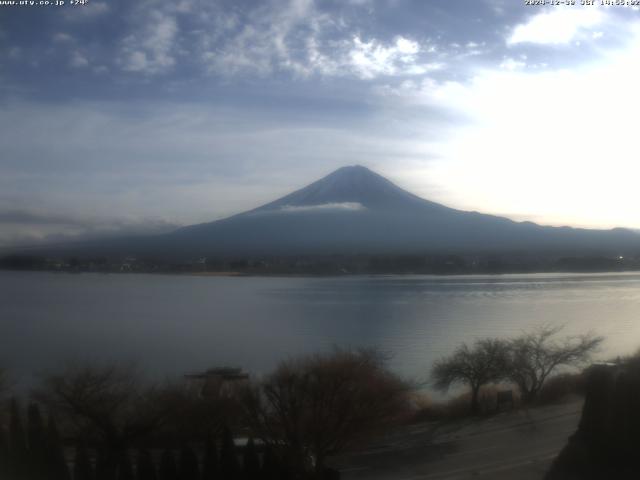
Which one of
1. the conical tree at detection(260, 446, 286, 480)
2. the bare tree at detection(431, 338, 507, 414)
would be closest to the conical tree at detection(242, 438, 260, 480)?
the conical tree at detection(260, 446, 286, 480)

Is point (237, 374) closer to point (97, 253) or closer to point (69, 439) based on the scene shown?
point (69, 439)

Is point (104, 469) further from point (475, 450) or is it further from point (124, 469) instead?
point (475, 450)

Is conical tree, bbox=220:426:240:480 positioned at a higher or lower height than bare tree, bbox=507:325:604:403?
higher

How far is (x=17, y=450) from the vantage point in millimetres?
3396

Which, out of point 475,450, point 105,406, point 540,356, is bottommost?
point 475,450

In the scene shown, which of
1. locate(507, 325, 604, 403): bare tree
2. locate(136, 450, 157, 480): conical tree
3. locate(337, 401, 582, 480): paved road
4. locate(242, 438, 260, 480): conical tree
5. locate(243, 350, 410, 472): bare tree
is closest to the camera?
locate(136, 450, 157, 480): conical tree

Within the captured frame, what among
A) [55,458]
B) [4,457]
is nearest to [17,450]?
[4,457]

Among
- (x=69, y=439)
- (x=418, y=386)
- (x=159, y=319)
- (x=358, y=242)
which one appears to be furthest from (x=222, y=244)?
(x=69, y=439)

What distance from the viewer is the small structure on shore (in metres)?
4.89

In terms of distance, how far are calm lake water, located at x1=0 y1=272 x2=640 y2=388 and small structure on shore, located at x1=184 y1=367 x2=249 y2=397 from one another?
665 millimetres

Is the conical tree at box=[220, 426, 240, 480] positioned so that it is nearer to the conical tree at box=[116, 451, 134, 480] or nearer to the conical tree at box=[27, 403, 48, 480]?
the conical tree at box=[116, 451, 134, 480]

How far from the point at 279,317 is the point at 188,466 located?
863cm

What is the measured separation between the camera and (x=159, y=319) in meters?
12.0

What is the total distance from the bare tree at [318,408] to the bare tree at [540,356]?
183cm
